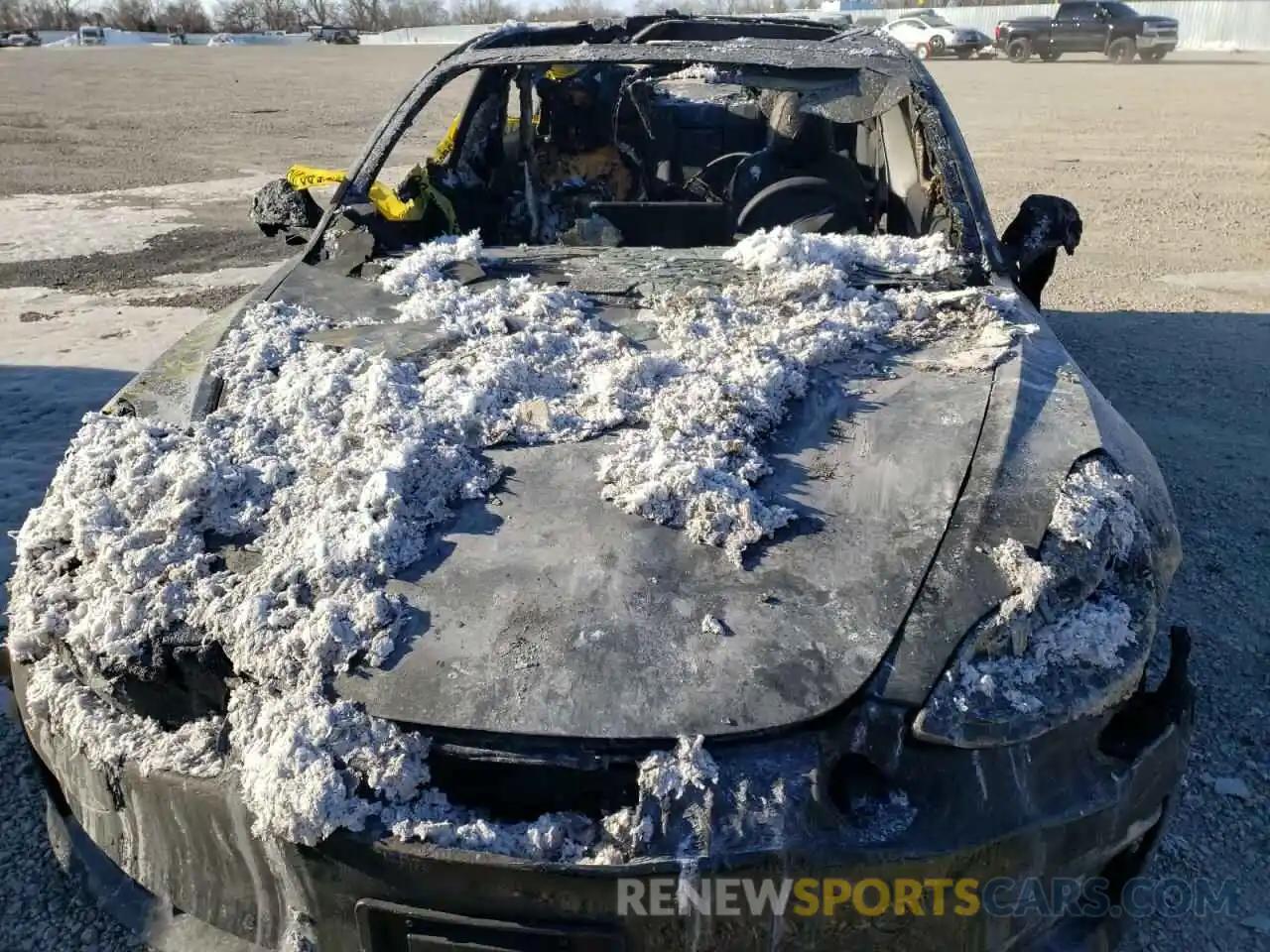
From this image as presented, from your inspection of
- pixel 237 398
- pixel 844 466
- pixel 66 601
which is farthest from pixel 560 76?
pixel 66 601

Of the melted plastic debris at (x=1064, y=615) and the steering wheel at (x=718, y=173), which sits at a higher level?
the steering wheel at (x=718, y=173)

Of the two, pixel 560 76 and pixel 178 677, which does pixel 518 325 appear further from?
pixel 560 76

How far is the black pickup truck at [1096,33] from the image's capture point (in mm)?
24484

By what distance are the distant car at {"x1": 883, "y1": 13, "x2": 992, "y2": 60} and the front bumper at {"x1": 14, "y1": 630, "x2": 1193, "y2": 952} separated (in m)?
27.7

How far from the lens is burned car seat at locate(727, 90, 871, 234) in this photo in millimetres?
3410

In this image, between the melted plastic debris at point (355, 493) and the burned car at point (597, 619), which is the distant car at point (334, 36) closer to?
the melted plastic debris at point (355, 493)

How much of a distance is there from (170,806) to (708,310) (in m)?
1.62

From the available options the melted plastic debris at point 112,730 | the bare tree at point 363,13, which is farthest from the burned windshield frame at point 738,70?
the bare tree at point 363,13

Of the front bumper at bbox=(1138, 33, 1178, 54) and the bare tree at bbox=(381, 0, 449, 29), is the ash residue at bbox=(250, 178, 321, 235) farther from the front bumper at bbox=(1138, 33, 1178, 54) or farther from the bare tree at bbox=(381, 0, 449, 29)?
the bare tree at bbox=(381, 0, 449, 29)

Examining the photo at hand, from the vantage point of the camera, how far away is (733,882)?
4.54ft

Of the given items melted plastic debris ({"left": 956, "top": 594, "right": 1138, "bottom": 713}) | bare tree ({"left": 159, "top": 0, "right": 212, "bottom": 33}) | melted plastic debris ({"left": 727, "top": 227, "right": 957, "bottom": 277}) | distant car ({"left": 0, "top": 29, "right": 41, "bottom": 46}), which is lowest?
melted plastic debris ({"left": 956, "top": 594, "right": 1138, "bottom": 713})

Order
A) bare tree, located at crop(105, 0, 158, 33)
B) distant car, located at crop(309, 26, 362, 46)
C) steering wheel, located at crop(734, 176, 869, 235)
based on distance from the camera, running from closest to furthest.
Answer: steering wheel, located at crop(734, 176, 869, 235), distant car, located at crop(309, 26, 362, 46), bare tree, located at crop(105, 0, 158, 33)

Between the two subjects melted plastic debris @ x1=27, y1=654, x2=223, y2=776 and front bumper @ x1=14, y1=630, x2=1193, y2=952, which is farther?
melted plastic debris @ x1=27, y1=654, x2=223, y2=776

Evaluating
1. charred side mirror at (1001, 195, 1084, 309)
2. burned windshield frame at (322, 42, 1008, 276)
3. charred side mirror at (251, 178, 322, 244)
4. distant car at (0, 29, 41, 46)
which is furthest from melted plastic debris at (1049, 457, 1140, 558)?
distant car at (0, 29, 41, 46)
